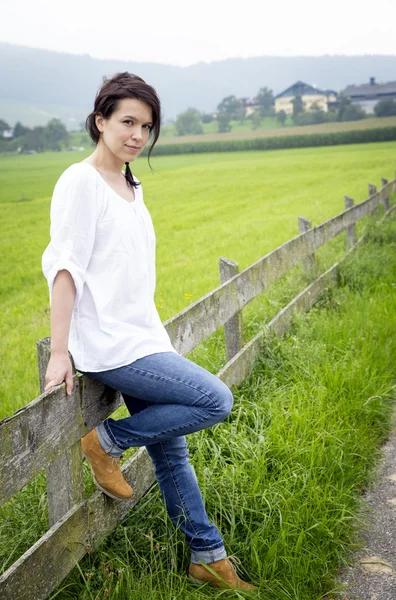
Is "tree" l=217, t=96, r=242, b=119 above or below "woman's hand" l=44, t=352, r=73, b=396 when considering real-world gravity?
above

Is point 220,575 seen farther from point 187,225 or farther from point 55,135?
point 55,135

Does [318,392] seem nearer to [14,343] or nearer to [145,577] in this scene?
[145,577]

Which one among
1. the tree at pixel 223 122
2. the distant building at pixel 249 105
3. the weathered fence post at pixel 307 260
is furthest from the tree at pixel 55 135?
the weathered fence post at pixel 307 260

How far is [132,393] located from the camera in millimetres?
2439

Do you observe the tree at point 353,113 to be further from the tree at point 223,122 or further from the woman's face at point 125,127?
the woman's face at point 125,127

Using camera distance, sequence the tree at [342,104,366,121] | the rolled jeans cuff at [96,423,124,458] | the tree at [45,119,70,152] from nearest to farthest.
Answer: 1. the rolled jeans cuff at [96,423,124,458]
2. the tree at [45,119,70,152]
3. the tree at [342,104,366,121]

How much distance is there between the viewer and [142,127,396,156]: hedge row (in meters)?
64.7

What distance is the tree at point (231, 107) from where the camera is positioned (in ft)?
372

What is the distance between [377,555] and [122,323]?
1.72 m

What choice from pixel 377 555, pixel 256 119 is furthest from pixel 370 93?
pixel 377 555

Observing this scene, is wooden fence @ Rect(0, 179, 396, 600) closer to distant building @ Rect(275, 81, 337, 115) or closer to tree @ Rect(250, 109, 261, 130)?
tree @ Rect(250, 109, 261, 130)

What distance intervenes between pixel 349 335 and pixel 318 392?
129cm

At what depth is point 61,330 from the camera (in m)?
2.23

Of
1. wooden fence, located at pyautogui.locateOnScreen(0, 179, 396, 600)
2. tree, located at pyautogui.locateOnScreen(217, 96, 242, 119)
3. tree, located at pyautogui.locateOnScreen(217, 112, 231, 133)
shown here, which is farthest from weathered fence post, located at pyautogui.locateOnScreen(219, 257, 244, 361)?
tree, located at pyautogui.locateOnScreen(217, 96, 242, 119)
